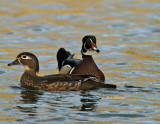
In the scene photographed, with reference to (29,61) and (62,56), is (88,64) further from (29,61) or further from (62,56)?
(62,56)

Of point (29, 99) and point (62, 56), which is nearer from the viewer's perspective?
point (29, 99)

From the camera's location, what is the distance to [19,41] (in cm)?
1812

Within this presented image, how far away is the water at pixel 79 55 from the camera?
9.66m

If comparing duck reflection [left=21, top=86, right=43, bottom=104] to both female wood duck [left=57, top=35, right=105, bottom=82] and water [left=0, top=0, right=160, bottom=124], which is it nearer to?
water [left=0, top=0, right=160, bottom=124]

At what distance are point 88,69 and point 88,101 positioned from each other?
7.22ft

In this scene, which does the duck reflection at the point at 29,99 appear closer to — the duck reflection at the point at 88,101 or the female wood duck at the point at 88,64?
the duck reflection at the point at 88,101

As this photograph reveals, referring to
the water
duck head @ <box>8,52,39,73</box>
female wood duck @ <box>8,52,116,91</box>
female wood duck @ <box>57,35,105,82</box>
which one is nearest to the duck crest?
female wood duck @ <box>57,35,105,82</box>

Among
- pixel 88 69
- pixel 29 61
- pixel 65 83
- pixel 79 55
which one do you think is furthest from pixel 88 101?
pixel 79 55

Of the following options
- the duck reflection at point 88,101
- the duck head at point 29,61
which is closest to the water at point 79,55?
the duck reflection at point 88,101

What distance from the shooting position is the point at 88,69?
12688mm

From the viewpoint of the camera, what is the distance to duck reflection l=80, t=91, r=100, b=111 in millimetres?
9977

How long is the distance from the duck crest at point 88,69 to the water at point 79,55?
355mm

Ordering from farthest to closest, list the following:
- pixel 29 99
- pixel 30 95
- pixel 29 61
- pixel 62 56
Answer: pixel 62 56, pixel 29 61, pixel 30 95, pixel 29 99

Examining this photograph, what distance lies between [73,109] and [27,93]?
1827 mm
